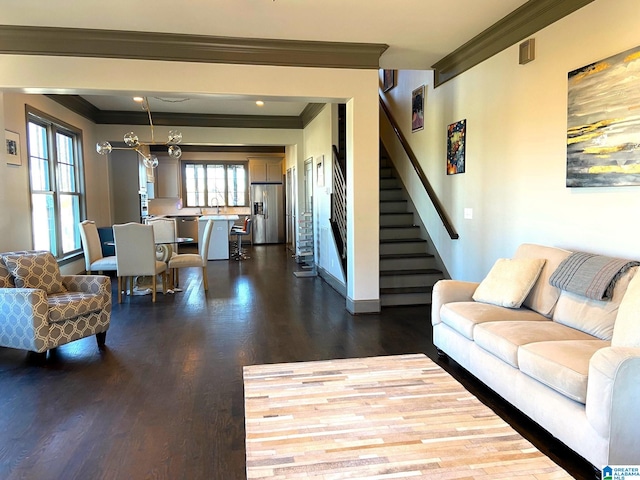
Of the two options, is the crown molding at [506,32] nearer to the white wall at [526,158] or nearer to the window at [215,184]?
the white wall at [526,158]

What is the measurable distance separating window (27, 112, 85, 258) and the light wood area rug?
437cm

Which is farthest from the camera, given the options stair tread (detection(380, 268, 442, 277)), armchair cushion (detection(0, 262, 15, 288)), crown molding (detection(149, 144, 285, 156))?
crown molding (detection(149, 144, 285, 156))

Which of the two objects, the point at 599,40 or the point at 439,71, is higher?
the point at 439,71

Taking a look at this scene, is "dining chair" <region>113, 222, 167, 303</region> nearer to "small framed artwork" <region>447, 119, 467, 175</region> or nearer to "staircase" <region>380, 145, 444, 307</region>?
"staircase" <region>380, 145, 444, 307</region>

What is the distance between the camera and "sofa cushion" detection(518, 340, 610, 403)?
6.79 feet

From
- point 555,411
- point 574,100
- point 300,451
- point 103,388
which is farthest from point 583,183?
point 103,388

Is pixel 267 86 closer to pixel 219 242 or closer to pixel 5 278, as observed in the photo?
pixel 5 278

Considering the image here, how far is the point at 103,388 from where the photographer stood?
10.1 feet

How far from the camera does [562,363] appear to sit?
2.18 m

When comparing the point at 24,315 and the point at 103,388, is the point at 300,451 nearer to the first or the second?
the point at 103,388

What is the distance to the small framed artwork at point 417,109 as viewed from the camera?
19.7 ft

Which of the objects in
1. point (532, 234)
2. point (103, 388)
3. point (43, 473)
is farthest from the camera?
point (532, 234)

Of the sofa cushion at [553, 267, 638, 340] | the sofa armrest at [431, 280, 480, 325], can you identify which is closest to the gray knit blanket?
the sofa cushion at [553, 267, 638, 340]

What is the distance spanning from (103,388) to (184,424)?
35.0 inches
